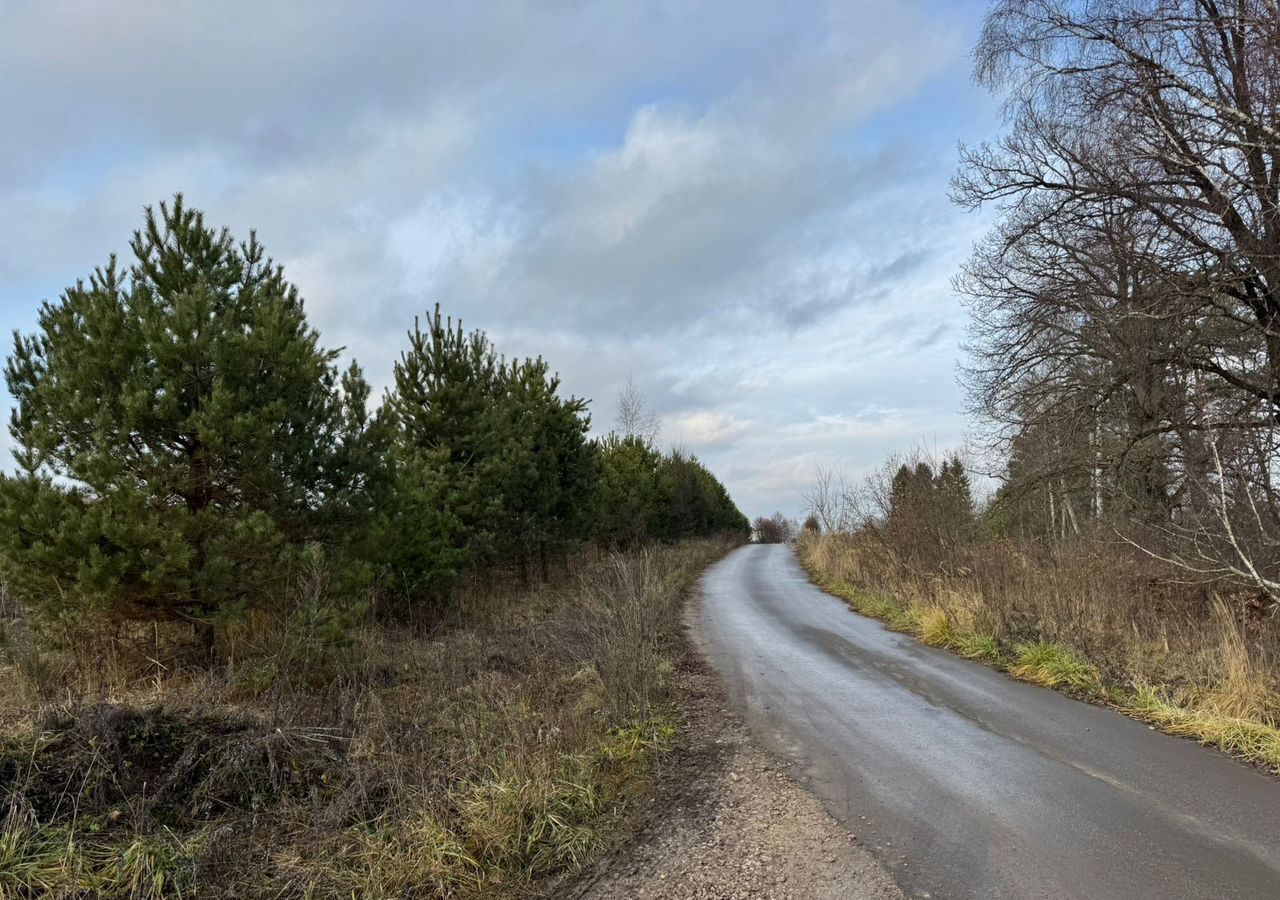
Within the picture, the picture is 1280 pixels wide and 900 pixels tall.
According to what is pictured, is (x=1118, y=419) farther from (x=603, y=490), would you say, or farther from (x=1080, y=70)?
(x=603, y=490)

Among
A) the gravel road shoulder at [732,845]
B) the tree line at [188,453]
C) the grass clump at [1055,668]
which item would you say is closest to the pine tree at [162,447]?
the tree line at [188,453]

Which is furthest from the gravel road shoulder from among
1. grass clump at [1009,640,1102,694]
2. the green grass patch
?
the green grass patch

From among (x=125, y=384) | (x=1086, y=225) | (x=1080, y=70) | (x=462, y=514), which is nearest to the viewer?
(x=125, y=384)

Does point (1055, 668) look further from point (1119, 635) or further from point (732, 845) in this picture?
point (732, 845)

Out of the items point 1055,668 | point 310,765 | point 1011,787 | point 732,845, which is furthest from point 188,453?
point 1055,668

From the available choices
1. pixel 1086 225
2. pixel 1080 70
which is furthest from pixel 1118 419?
pixel 1080 70

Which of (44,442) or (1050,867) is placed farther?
(44,442)

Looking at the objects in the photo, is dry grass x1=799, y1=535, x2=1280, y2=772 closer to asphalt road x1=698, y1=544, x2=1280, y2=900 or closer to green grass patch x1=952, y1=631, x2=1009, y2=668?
green grass patch x1=952, y1=631, x2=1009, y2=668

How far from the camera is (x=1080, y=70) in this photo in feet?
32.4

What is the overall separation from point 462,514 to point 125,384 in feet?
27.1

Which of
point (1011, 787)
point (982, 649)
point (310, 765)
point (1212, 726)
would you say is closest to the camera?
point (1011, 787)

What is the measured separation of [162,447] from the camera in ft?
27.2

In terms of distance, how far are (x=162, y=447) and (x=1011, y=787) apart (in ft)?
29.5

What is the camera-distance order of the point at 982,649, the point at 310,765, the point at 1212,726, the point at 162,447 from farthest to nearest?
the point at 982,649 < the point at 162,447 < the point at 1212,726 < the point at 310,765
